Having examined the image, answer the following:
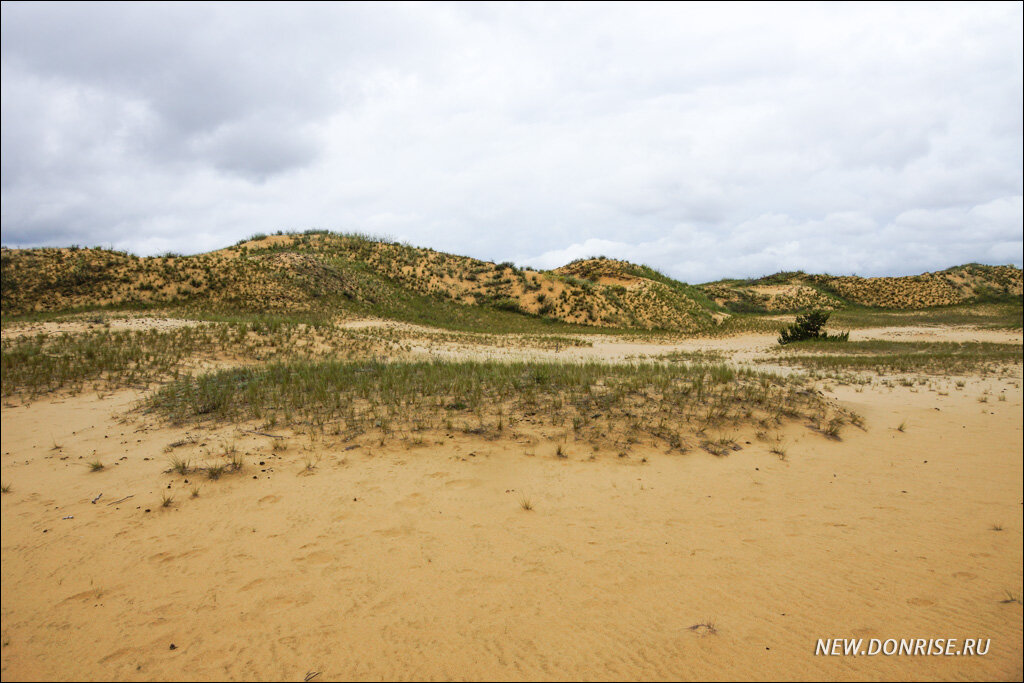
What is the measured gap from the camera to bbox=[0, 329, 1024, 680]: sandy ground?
2.98 m

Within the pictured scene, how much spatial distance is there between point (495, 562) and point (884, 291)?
79.9 m

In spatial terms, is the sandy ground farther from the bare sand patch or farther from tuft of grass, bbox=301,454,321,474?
the bare sand patch

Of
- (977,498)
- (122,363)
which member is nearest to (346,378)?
(122,363)

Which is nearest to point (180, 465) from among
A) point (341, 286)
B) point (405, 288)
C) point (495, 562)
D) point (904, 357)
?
point (495, 562)

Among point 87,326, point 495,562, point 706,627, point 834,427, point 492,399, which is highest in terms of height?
point 87,326

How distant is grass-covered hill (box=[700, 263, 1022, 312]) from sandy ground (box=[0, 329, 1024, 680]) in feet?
203

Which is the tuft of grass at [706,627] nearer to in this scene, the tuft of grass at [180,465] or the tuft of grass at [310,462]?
the tuft of grass at [310,462]

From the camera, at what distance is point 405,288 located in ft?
131

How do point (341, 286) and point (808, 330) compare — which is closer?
point (808, 330)

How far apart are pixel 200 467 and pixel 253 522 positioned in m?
1.89

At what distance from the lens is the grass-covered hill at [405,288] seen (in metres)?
28.3

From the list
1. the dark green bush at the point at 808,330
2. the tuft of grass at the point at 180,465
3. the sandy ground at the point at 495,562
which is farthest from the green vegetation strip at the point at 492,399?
the dark green bush at the point at 808,330

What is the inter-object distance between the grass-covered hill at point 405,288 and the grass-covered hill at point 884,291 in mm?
203

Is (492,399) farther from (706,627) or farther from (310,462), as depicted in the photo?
(706,627)
